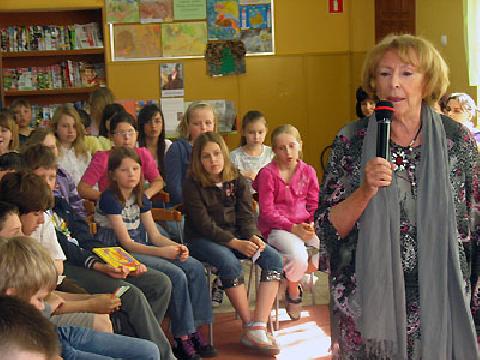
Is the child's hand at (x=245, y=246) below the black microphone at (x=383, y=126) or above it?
below

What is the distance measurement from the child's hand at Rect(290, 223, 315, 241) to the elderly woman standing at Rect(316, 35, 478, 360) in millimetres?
2367

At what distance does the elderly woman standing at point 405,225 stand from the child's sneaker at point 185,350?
1.95 meters

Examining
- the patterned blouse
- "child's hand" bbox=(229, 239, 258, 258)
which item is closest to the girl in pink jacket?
"child's hand" bbox=(229, 239, 258, 258)

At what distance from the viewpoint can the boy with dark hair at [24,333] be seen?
1398 mm

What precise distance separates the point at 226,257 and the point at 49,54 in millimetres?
4725

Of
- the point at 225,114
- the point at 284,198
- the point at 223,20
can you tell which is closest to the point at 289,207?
the point at 284,198

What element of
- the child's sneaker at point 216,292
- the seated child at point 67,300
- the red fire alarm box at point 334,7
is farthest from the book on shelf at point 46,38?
the seated child at point 67,300

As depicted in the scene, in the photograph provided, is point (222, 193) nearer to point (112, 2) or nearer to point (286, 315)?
point (286, 315)

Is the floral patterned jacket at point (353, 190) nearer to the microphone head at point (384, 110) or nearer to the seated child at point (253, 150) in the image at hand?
the microphone head at point (384, 110)

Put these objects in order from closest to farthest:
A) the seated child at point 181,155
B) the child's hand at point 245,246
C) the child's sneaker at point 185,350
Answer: the child's sneaker at point 185,350 → the child's hand at point 245,246 → the seated child at point 181,155

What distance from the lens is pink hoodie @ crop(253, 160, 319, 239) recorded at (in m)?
4.89

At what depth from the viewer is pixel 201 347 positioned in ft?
14.5

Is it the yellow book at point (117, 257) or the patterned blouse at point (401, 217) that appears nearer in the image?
the patterned blouse at point (401, 217)

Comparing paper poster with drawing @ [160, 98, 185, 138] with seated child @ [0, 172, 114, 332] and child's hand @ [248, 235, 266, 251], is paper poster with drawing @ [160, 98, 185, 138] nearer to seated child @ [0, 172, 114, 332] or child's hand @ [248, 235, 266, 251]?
child's hand @ [248, 235, 266, 251]
